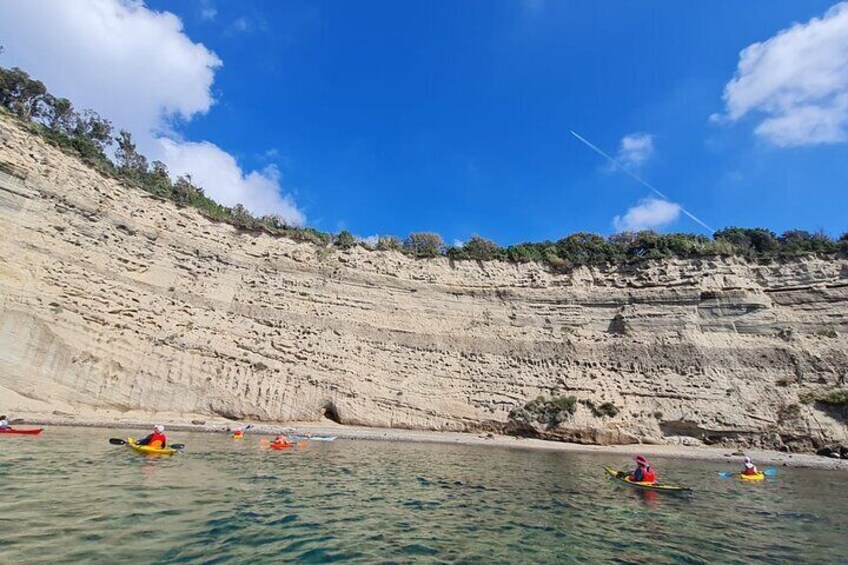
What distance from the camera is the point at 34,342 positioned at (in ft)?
70.5

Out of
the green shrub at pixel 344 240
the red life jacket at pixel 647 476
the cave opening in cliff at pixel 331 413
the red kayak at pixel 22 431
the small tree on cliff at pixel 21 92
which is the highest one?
the small tree on cliff at pixel 21 92

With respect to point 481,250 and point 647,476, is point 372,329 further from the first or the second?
point 647,476

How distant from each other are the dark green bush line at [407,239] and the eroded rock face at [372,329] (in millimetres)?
896

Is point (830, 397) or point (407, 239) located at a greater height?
point (407, 239)

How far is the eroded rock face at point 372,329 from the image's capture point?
23438 millimetres

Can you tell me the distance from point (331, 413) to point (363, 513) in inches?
753

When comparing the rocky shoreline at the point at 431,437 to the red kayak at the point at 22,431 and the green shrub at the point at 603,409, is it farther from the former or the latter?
the red kayak at the point at 22,431

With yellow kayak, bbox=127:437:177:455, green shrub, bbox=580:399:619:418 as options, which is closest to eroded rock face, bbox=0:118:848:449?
green shrub, bbox=580:399:619:418

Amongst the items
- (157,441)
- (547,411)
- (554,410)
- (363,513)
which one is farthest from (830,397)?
(157,441)

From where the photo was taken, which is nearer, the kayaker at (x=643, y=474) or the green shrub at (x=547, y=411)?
the kayaker at (x=643, y=474)

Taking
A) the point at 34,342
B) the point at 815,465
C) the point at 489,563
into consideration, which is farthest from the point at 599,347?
the point at 34,342

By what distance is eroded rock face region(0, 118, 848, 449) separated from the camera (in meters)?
23.4

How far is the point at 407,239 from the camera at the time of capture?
41750mm

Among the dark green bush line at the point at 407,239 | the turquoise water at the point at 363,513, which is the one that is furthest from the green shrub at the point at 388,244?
the turquoise water at the point at 363,513
